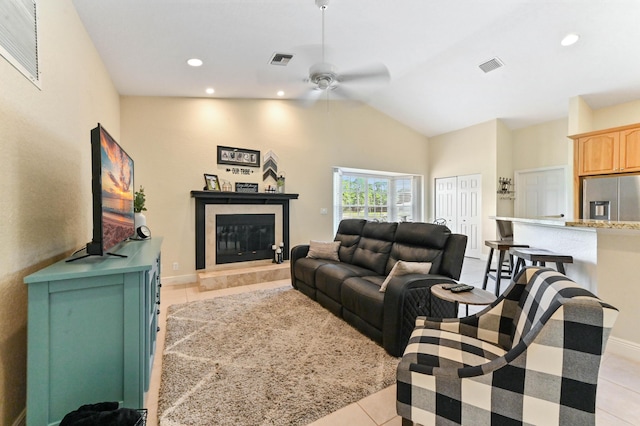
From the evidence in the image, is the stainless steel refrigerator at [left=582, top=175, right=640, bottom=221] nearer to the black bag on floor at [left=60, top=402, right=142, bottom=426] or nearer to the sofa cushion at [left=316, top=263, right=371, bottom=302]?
the sofa cushion at [left=316, top=263, right=371, bottom=302]

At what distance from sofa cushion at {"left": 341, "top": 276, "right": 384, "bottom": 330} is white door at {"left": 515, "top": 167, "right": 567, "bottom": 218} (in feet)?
16.3

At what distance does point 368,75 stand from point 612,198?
4402 mm

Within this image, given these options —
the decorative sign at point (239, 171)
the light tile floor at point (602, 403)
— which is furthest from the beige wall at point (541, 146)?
the decorative sign at point (239, 171)

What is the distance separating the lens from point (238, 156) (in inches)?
187

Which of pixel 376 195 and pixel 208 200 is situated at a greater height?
pixel 376 195

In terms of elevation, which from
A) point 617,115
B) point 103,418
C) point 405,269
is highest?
point 617,115

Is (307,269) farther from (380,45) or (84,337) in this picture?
(380,45)

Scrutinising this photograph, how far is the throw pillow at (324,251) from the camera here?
3.73 metres

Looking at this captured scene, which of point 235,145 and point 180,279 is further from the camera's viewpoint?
point 235,145

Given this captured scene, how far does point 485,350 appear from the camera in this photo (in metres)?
1.44

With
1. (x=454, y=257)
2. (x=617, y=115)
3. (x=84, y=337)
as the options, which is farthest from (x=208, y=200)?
(x=617, y=115)

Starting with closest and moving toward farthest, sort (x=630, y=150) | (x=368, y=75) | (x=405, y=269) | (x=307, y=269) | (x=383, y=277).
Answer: (x=405, y=269), (x=368, y=75), (x=383, y=277), (x=307, y=269), (x=630, y=150)

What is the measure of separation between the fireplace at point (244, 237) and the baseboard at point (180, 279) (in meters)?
0.44

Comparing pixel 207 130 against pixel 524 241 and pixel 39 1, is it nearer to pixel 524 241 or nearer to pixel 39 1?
pixel 39 1
